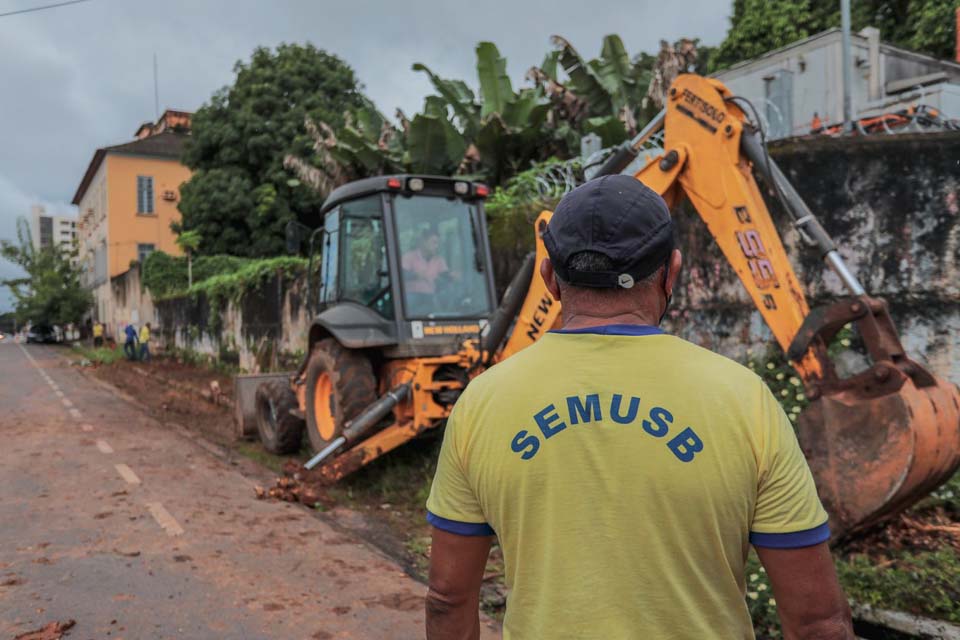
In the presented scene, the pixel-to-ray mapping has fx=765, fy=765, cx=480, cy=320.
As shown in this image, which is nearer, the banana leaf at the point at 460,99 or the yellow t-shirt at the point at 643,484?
the yellow t-shirt at the point at 643,484

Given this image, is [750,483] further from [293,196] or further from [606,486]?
[293,196]

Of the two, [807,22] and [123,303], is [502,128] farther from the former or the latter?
[123,303]

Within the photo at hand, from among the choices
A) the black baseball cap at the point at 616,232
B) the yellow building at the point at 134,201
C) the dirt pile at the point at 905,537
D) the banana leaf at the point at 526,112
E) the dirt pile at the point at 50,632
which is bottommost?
the dirt pile at the point at 50,632

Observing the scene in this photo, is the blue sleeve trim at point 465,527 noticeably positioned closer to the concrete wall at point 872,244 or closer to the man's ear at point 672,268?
the man's ear at point 672,268

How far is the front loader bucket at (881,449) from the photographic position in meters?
3.75

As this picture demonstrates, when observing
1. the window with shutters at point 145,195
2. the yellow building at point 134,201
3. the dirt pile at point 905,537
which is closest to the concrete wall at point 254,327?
the dirt pile at point 905,537

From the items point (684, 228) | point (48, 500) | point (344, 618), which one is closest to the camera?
point (344, 618)

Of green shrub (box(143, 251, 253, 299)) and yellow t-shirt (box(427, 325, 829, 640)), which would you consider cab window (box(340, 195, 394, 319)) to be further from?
green shrub (box(143, 251, 253, 299))

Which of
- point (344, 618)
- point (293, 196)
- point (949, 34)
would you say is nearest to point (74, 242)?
point (293, 196)

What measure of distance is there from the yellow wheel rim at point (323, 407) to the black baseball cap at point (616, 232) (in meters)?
6.76

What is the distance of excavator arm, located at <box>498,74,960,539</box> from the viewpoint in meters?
3.81

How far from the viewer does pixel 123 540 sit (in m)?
5.62

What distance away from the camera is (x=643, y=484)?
1384mm

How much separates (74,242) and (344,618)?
6173 cm
